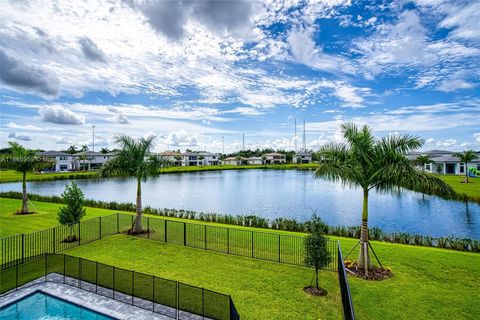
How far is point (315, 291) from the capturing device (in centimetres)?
1164

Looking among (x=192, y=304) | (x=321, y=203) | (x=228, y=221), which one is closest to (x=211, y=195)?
(x=321, y=203)

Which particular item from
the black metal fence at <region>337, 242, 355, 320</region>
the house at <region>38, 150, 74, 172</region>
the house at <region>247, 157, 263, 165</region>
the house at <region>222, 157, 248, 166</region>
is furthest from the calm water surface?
the house at <region>247, 157, 263, 165</region>

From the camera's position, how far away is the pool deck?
985 centimetres

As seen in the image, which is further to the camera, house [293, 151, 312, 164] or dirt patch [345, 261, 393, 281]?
house [293, 151, 312, 164]

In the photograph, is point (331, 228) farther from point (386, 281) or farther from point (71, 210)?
point (71, 210)

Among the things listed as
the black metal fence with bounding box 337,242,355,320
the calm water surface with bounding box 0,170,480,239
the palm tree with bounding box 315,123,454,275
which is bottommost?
the calm water surface with bounding box 0,170,480,239

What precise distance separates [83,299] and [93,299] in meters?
0.37

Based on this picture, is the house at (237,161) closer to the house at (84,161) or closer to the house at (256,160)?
the house at (256,160)

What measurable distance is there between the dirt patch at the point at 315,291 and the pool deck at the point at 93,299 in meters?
4.41

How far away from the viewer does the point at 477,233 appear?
77.7ft

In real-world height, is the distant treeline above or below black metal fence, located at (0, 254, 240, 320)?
below

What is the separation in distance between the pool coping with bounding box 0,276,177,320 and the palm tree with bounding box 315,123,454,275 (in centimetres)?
886

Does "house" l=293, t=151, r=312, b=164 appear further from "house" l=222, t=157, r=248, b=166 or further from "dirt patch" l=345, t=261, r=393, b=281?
"dirt patch" l=345, t=261, r=393, b=281

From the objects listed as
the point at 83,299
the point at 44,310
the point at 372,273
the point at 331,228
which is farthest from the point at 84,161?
the point at 372,273
